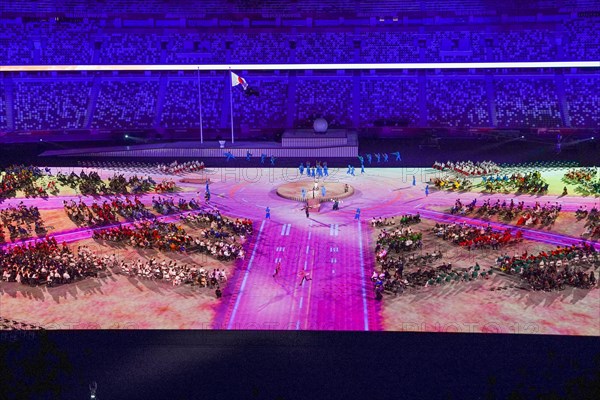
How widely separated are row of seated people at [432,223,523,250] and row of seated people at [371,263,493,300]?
12.8 feet

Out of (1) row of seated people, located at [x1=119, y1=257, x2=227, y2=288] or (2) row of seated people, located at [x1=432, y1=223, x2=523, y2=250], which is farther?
(2) row of seated people, located at [x1=432, y1=223, x2=523, y2=250]

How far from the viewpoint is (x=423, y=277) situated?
124 feet

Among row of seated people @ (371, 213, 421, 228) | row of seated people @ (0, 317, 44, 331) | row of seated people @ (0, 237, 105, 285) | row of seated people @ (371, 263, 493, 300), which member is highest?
row of seated people @ (371, 213, 421, 228)

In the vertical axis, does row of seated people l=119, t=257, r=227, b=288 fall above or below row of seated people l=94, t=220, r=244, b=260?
below

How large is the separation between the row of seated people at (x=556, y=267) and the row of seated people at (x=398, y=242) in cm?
538

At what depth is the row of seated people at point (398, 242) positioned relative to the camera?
4259 centimetres

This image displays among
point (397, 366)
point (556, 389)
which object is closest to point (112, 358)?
point (397, 366)

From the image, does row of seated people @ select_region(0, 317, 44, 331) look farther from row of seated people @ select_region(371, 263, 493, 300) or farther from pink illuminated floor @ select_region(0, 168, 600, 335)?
row of seated people @ select_region(371, 263, 493, 300)

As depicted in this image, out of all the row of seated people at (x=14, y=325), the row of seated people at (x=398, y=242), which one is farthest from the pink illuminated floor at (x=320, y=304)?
→ the row of seated people at (x=398, y=242)

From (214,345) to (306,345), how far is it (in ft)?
13.7

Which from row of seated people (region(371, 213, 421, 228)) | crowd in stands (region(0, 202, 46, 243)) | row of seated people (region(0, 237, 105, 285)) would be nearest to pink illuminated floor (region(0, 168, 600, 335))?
row of seated people (region(0, 237, 105, 285))

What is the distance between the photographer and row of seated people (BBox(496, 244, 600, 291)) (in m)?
36.7

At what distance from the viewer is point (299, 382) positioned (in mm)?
27250

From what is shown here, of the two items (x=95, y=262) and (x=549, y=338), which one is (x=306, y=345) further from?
(x=95, y=262)
